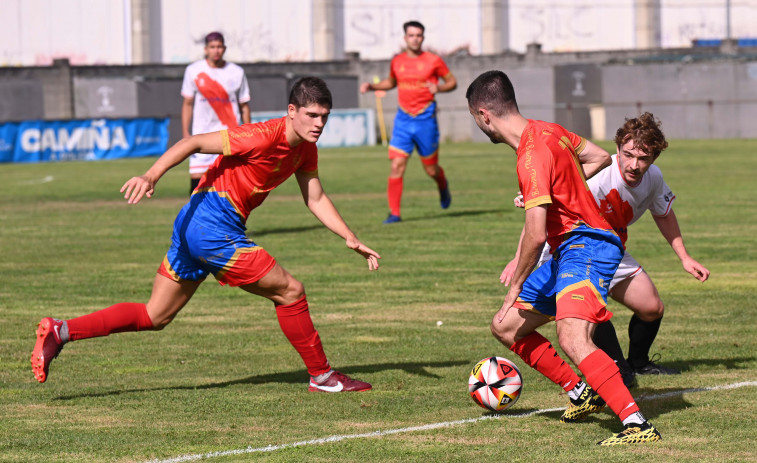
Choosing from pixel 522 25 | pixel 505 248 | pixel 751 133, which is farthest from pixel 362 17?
pixel 505 248

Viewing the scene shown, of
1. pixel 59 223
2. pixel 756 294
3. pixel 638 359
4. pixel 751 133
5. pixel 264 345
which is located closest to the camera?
pixel 638 359

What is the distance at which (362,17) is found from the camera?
2299 inches

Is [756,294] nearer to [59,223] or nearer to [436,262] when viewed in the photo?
[436,262]

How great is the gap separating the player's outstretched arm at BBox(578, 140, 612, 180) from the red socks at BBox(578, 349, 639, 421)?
1.20 metres

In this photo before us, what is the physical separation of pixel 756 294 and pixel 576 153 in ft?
16.0

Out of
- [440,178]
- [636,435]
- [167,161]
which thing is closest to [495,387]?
[636,435]

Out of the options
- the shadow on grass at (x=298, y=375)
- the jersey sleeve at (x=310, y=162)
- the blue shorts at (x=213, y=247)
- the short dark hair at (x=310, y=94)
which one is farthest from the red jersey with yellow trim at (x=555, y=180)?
the shadow on grass at (x=298, y=375)

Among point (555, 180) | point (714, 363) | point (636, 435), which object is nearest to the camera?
point (636, 435)

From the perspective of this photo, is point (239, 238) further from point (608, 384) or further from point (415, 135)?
point (415, 135)

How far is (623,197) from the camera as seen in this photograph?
7133 mm

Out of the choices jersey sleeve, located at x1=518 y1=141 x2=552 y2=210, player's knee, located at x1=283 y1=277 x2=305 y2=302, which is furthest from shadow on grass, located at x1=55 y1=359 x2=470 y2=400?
jersey sleeve, located at x1=518 y1=141 x2=552 y2=210

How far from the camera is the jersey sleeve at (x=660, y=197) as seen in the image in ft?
23.5

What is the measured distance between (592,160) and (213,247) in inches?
84.2

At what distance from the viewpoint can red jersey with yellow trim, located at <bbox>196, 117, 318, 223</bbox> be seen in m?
6.95
